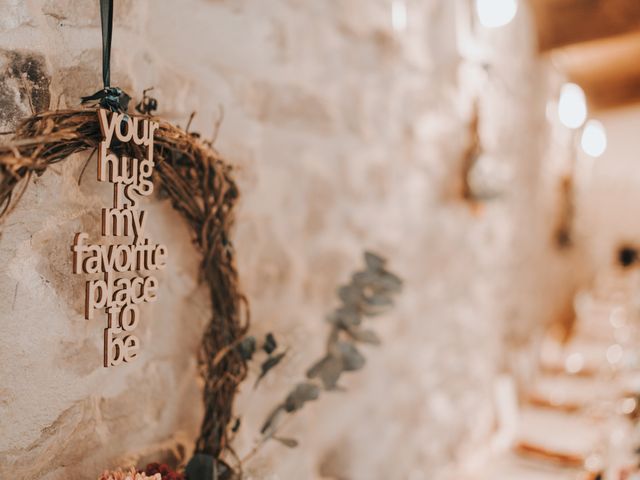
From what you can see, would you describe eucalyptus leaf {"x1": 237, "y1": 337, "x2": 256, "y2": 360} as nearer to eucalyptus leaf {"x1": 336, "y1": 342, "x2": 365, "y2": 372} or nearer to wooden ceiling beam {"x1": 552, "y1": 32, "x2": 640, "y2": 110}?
eucalyptus leaf {"x1": 336, "y1": 342, "x2": 365, "y2": 372}

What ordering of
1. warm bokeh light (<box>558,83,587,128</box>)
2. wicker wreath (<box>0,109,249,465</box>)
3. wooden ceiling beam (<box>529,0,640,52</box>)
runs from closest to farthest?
wicker wreath (<box>0,109,249,465</box>), wooden ceiling beam (<box>529,0,640,52</box>), warm bokeh light (<box>558,83,587,128</box>)

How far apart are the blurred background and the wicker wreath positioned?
0.14 feet

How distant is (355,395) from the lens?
5.08 ft

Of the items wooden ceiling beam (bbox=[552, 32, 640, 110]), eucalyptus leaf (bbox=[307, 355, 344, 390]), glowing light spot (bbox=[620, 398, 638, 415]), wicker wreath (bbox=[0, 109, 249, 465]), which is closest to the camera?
wicker wreath (bbox=[0, 109, 249, 465])

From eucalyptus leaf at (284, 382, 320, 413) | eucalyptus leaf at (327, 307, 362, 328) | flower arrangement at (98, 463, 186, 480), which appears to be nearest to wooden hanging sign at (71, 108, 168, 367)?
flower arrangement at (98, 463, 186, 480)

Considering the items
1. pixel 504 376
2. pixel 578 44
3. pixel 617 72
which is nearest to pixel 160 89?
pixel 504 376

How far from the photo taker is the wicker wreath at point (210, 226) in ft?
2.71

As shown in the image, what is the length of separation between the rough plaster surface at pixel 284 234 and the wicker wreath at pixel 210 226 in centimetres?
4

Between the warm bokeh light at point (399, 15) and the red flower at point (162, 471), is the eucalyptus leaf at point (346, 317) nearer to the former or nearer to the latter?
the red flower at point (162, 471)

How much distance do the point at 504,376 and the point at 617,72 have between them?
298 cm

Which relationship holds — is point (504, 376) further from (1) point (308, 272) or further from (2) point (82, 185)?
(2) point (82, 185)

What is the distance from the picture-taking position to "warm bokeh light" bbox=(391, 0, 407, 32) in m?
1.68

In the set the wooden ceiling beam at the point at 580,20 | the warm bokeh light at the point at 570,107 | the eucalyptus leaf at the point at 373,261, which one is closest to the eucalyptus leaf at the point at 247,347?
the eucalyptus leaf at the point at 373,261

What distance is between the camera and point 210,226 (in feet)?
3.22
